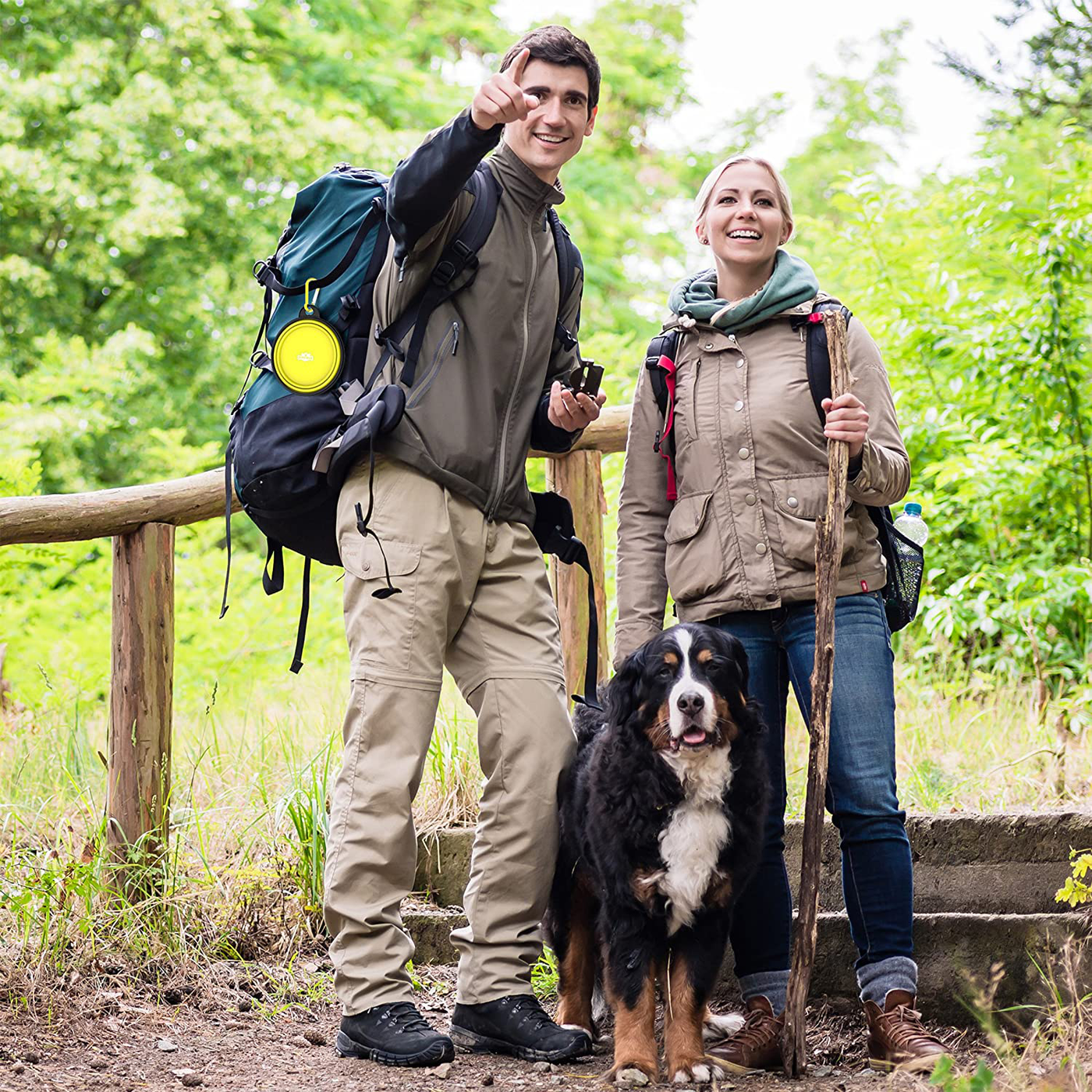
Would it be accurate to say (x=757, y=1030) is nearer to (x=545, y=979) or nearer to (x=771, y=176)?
(x=545, y=979)

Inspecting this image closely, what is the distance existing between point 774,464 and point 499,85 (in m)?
1.21

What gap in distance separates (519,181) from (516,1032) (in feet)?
7.64

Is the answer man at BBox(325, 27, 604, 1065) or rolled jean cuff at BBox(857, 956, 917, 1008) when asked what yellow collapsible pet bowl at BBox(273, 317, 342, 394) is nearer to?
man at BBox(325, 27, 604, 1065)

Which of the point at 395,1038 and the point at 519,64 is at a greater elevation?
the point at 519,64

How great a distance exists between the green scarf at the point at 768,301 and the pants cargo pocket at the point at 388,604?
3.47 feet

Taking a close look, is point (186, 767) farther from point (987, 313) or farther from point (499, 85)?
point (987, 313)

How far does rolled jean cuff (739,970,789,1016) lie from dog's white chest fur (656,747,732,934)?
39 centimetres

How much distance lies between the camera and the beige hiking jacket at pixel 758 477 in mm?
3176

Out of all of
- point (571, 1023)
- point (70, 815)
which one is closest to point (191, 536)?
point (70, 815)

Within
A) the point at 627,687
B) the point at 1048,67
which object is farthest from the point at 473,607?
the point at 1048,67

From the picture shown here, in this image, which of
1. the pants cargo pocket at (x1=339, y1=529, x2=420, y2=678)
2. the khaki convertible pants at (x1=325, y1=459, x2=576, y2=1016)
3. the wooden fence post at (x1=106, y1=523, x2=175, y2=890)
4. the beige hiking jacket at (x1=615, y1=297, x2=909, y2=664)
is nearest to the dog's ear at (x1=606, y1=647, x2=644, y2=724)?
the beige hiking jacket at (x1=615, y1=297, x2=909, y2=664)

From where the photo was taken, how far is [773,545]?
319cm

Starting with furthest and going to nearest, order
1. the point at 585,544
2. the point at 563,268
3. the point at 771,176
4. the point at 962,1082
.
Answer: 1. the point at 585,544
2. the point at 563,268
3. the point at 771,176
4. the point at 962,1082

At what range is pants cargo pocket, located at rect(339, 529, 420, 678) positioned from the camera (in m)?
3.12
